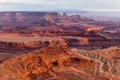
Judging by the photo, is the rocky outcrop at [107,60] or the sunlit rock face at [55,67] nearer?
the sunlit rock face at [55,67]

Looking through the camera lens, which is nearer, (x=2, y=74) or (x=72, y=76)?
(x=2, y=74)

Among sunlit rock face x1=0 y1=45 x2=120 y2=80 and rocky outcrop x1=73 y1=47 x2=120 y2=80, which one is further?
rocky outcrop x1=73 y1=47 x2=120 y2=80

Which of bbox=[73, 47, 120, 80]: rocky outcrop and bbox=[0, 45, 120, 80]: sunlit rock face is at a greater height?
bbox=[0, 45, 120, 80]: sunlit rock face

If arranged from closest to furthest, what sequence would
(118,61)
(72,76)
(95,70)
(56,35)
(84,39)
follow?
(72,76) → (95,70) → (118,61) → (84,39) → (56,35)

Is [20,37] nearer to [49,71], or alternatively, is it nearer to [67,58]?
[67,58]

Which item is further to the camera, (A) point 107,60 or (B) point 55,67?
(A) point 107,60

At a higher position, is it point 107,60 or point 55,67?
point 55,67

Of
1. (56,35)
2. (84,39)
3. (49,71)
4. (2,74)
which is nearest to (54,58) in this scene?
(49,71)

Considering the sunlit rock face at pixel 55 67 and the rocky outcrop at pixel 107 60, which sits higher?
the sunlit rock face at pixel 55 67
